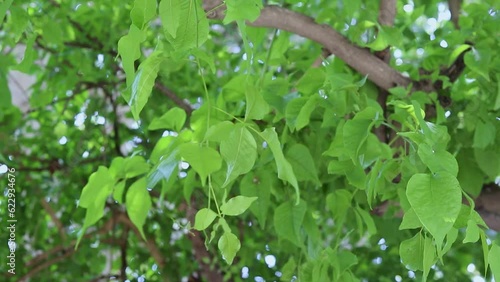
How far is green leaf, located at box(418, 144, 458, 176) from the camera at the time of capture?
37 centimetres

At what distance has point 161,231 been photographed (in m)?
1.00

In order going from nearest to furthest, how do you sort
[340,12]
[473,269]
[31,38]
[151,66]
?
[151,66]
[31,38]
[340,12]
[473,269]

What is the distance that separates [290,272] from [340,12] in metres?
0.27

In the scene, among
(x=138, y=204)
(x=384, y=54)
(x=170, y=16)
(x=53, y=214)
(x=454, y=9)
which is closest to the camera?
(x=170, y=16)

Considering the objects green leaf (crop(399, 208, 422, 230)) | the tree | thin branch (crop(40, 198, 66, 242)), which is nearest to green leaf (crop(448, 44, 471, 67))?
the tree

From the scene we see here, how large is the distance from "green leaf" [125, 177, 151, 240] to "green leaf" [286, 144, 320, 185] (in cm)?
11

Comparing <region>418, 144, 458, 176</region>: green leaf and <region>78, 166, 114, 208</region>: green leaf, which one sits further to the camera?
<region>78, 166, 114, 208</region>: green leaf

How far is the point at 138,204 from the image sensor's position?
0.56 m

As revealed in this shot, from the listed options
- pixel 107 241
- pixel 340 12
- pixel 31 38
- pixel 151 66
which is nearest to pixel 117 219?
pixel 107 241

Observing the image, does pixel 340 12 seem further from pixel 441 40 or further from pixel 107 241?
pixel 107 241

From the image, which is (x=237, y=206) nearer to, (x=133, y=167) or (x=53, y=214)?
(x=133, y=167)

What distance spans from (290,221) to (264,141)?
73 millimetres

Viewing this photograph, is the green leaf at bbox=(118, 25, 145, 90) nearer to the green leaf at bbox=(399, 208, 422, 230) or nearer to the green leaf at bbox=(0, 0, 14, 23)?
the green leaf at bbox=(0, 0, 14, 23)

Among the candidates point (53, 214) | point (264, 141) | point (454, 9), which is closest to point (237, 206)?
point (264, 141)
